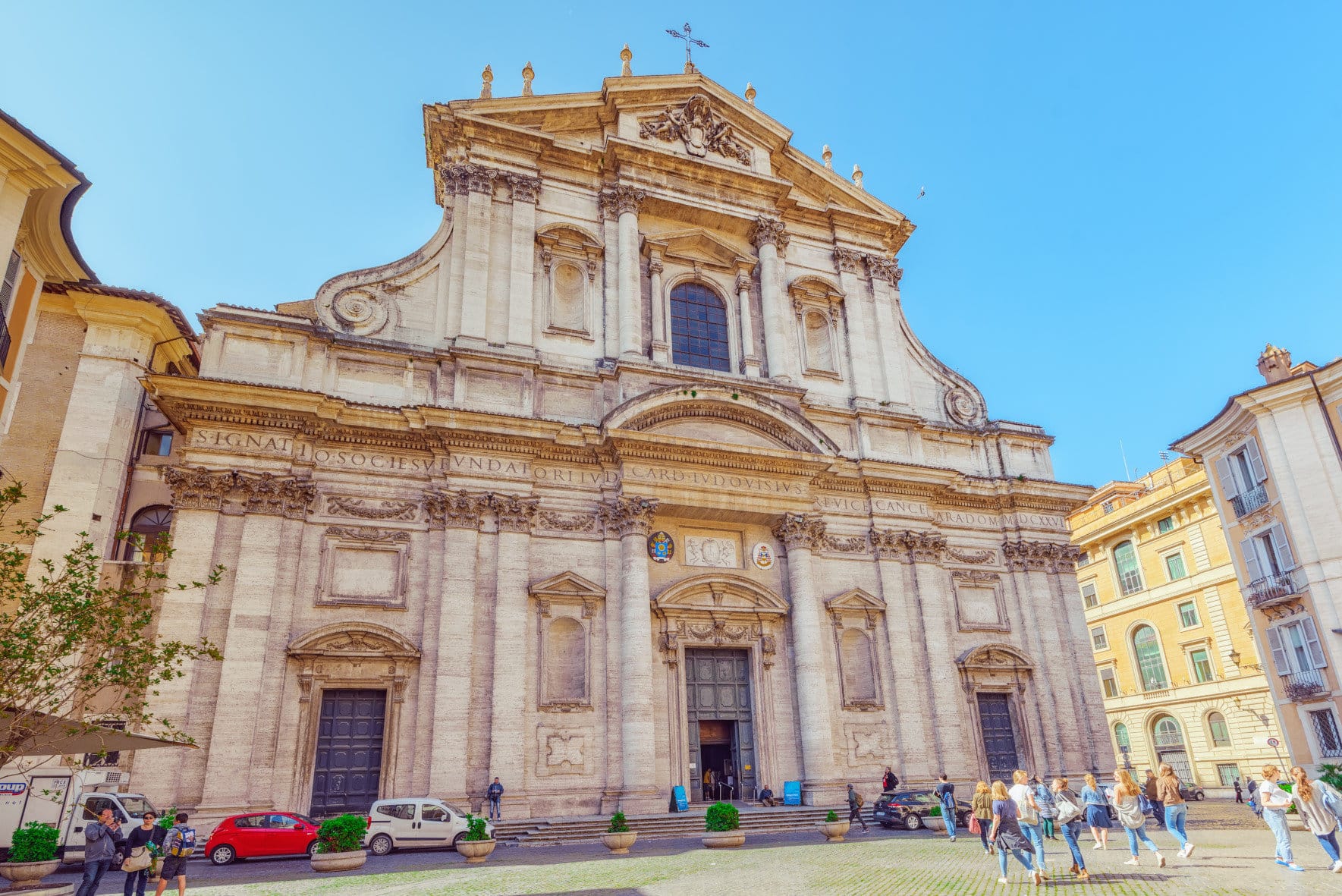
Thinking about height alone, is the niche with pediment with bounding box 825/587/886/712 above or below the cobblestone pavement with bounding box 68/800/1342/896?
above

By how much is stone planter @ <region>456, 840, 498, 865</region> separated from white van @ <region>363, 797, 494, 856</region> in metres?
1.64

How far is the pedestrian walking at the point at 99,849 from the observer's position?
9.74 m

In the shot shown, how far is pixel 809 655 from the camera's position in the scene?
2153 cm

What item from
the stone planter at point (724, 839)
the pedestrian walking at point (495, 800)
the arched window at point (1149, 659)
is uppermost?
the arched window at point (1149, 659)

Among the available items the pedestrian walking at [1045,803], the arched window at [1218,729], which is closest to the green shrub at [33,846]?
the pedestrian walking at [1045,803]

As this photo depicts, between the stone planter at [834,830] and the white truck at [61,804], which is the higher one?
the white truck at [61,804]

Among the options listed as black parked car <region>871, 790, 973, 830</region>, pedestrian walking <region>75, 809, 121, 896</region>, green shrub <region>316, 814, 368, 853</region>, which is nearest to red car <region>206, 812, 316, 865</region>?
green shrub <region>316, 814, 368, 853</region>

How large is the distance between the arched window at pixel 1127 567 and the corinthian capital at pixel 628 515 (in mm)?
26856

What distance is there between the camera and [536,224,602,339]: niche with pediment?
23.7m

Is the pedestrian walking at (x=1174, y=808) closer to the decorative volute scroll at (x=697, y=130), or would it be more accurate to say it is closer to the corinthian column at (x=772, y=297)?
the corinthian column at (x=772, y=297)

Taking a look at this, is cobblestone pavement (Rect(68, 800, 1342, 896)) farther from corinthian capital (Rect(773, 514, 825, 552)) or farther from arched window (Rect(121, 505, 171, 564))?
arched window (Rect(121, 505, 171, 564))

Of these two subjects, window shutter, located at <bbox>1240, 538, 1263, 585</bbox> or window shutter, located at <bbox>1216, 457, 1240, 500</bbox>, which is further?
window shutter, located at <bbox>1216, 457, 1240, 500</bbox>

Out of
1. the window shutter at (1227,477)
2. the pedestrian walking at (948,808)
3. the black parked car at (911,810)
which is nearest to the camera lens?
the pedestrian walking at (948,808)

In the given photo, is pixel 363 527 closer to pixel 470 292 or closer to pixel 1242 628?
pixel 470 292
